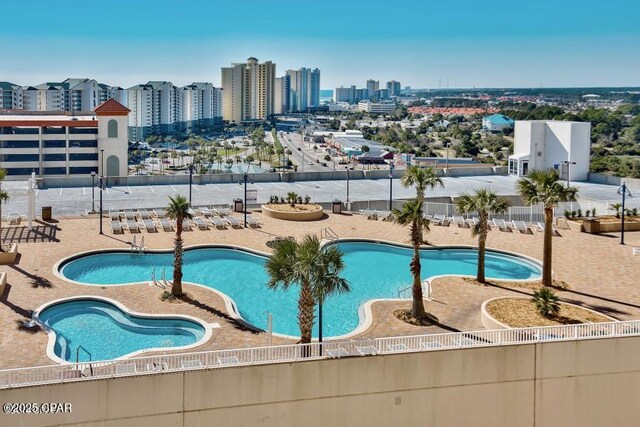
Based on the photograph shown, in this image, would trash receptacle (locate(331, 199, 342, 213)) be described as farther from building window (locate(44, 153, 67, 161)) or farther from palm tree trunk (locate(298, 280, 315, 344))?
building window (locate(44, 153, 67, 161))

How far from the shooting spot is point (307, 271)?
1489cm

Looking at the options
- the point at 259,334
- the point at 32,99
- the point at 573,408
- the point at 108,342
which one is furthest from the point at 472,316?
the point at 32,99

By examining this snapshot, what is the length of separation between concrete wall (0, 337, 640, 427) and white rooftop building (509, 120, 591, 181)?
38.3 metres

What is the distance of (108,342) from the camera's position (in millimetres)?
17500

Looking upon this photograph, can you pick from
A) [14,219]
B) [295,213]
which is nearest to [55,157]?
[14,219]

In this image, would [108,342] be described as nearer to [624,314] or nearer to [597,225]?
[624,314]

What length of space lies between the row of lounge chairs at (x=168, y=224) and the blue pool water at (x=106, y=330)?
424 inches

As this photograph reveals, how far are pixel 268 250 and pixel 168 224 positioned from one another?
22.9 ft

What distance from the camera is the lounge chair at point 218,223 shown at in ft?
104

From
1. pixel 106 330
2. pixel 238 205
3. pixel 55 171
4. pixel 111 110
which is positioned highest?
pixel 111 110

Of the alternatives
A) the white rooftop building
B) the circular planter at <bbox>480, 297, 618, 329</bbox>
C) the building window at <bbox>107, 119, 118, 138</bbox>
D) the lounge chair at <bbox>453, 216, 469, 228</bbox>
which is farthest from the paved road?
the circular planter at <bbox>480, 297, 618, 329</bbox>

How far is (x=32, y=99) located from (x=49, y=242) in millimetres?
112625

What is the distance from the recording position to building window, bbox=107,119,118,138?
54156 mm

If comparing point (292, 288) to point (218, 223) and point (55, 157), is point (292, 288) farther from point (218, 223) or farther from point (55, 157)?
point (55, 157)
